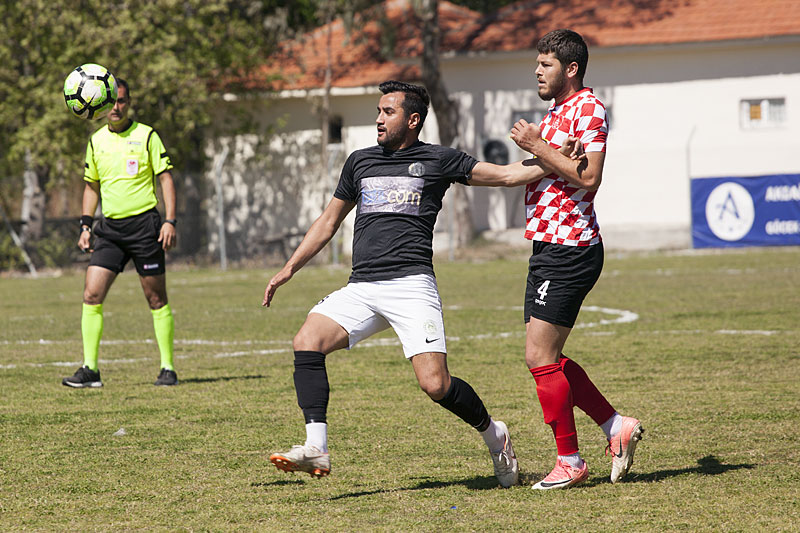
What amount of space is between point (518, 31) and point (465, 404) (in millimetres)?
27099

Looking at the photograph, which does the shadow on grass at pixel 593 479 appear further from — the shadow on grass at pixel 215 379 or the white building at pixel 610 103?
the white building at pixel 610 103

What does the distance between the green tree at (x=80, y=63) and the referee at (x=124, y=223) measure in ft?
56.6

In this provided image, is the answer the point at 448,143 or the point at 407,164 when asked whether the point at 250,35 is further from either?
the point at 407,164

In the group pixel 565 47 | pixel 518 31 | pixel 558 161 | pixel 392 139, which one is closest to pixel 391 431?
pixel 392 139

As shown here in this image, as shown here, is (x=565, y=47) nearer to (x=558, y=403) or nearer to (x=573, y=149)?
(x=573, y=149)

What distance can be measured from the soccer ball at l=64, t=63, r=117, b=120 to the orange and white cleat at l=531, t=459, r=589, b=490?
4632 mm

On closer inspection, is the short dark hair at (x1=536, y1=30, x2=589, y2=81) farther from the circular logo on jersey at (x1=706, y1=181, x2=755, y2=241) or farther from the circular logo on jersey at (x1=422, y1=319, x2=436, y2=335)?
the circular logo on jersey at (x1=706, y1=181, x2=755, y2=241)

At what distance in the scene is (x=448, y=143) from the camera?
2855 cm

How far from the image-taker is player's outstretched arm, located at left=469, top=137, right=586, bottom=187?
5.05 meters

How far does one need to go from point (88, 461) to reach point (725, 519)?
316cm

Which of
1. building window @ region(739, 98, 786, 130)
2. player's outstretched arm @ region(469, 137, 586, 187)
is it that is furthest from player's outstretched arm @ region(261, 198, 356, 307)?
building window @ region(739, 98, 786, 130)

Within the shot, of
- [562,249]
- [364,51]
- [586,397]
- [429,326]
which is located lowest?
[586,397]

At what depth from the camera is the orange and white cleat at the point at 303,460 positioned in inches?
188

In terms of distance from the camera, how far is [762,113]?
95.0ft
